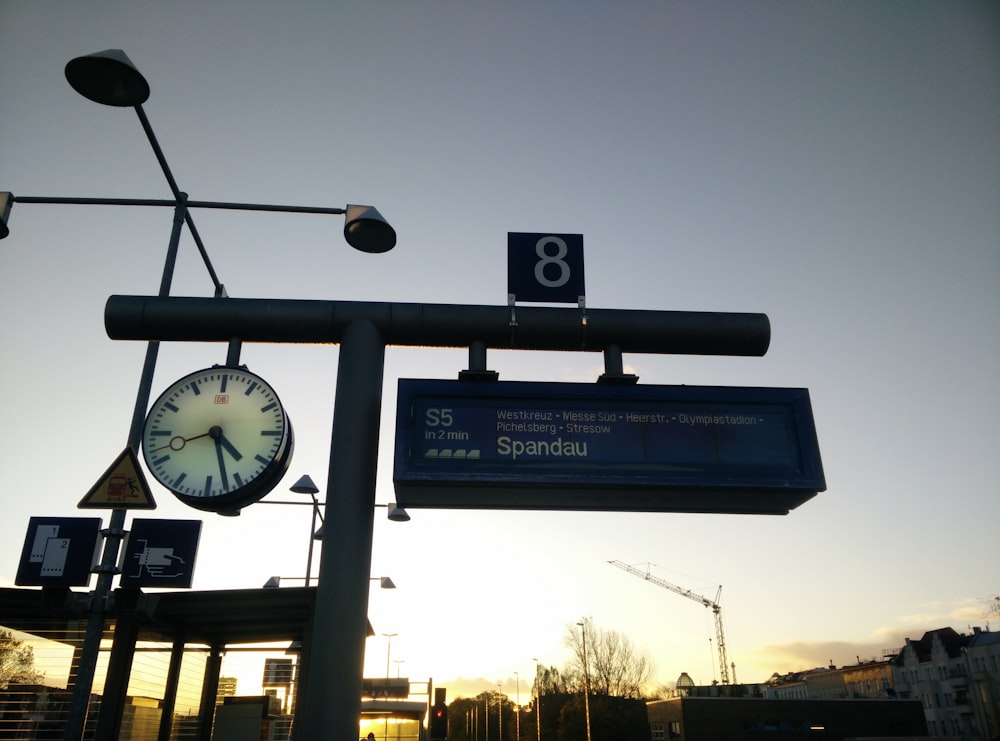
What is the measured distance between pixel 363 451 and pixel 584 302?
7.68 ft

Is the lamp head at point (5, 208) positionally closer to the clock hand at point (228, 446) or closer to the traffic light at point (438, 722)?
the clock hand at point (228, 446)

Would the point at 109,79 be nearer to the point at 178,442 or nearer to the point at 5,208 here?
the point at 5,208

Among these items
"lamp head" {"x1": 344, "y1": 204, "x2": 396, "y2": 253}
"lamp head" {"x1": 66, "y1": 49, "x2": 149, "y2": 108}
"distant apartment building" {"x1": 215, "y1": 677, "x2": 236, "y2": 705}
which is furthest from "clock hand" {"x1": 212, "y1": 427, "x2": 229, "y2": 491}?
"distant apartment building" {"x1": 215, "y1": 677, "x2": 236, "y2": 705}

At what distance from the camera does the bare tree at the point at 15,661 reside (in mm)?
9676

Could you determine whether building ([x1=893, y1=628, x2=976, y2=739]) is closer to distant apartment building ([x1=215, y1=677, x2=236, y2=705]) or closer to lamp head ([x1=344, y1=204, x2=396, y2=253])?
distant apartment building ([x1=215, y1=677, x2=236, y2=705])

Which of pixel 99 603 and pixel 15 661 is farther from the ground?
pixel 99 603

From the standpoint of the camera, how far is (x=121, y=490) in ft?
17.0

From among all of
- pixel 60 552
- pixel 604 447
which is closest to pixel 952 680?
pixel 604 447

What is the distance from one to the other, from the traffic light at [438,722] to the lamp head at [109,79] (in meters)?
18.8

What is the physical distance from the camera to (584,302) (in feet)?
20.5

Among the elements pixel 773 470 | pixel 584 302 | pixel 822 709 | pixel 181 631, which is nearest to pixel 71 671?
pixel 181 631

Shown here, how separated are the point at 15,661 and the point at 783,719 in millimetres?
68968

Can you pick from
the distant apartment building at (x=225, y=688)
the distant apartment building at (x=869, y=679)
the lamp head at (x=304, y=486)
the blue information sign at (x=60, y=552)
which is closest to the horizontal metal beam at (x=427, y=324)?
the blue information sign at (x=60, y=552)

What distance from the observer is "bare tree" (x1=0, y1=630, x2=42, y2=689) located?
9676mm
